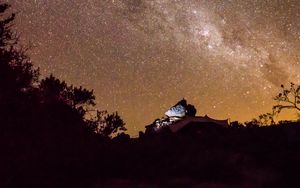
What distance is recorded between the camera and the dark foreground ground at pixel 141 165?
1166 centimetres

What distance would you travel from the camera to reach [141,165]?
1359cm

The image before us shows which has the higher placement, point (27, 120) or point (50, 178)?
point (27, 120)

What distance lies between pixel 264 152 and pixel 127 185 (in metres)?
6.07

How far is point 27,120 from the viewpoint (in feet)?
54.2

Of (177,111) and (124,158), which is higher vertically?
(177,111)

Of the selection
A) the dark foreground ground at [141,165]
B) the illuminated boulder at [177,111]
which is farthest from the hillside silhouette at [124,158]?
the illuminated boulder at [177,111]

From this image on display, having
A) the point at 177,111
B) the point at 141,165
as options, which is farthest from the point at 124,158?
the point at 177,111

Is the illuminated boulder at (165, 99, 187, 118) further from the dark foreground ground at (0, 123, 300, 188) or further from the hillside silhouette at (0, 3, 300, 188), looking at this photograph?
the dark foreground ground at (0, 123, 300, 188)

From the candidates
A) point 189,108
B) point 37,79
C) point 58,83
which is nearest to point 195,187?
point 37,79

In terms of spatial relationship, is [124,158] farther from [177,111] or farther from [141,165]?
[177,111]

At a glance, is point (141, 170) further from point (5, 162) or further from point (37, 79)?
point (37, 79)

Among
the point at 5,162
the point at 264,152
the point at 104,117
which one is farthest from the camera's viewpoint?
the point at 104,117

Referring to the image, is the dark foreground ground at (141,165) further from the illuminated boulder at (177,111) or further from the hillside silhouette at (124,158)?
the illuminated boulder at (177,111)

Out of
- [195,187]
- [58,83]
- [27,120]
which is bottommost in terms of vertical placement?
[195,187]
